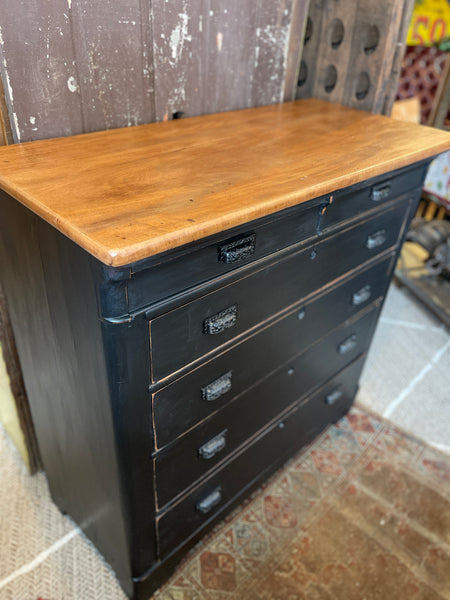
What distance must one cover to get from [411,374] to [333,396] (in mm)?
704

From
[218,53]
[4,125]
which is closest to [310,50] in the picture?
[218,53]

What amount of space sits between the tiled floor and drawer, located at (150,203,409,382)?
2.98 ft

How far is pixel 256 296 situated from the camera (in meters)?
1.08

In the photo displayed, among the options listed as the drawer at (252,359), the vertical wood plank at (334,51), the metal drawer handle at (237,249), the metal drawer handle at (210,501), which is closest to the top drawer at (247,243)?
the metal drawer handle at (237,249)

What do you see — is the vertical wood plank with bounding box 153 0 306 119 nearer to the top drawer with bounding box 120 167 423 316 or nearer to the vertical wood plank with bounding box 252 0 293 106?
the vertical wood plank with bounding box 252 0 293 106

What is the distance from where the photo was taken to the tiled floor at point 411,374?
201cm

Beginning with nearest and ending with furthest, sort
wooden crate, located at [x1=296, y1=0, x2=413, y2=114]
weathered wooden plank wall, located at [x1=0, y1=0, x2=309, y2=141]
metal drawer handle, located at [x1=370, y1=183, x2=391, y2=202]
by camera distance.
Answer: weathered wooden plank wall, located at [x1=0, y1=0, x2=309, y2=141] → metal drawer handle, located at [x1=370, y1=183, x2=391, y2=202] → wooden crate, located at [x1=296, y1=0, x2=413, y2=114]

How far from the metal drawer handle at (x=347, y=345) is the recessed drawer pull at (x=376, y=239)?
1.23 feet

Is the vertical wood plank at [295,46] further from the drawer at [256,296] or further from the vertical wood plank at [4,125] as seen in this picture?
the vertical wood plank at [4,125]

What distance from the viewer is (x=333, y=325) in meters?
1.49

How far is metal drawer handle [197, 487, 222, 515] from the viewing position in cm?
132

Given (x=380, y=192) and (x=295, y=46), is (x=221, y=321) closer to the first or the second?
(x=380, y=192)

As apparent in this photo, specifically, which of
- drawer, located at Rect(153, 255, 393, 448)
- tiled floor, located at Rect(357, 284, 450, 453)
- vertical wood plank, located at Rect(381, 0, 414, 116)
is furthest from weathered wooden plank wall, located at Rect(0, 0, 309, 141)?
tiled floor, located at Rect(357, 284, 450, 453)

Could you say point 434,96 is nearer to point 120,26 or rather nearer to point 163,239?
point 120,26
